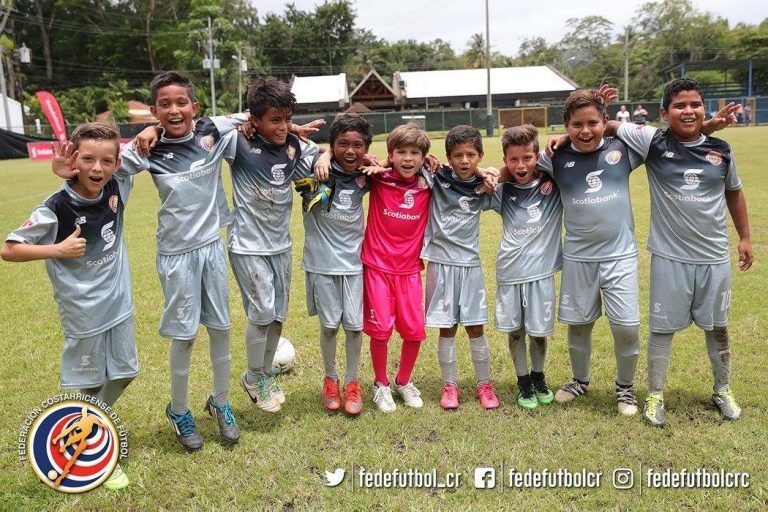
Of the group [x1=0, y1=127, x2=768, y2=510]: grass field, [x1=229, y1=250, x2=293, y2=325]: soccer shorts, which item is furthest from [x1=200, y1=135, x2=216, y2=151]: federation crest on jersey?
[x1=0, y1=127, x2=768, y2=510]: grass field

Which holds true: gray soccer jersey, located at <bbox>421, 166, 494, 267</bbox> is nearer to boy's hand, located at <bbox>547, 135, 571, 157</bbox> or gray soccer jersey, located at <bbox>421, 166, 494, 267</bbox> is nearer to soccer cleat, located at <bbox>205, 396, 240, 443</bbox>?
boy's hand, located at <bbox>547, 135, 571, 157</bbox>

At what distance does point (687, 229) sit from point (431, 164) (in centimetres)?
149

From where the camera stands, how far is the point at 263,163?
3.47m

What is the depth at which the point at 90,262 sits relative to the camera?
293 centimetres

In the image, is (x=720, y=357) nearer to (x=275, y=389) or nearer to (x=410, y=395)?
(x=410, y=395)

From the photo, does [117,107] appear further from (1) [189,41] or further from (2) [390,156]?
(2) [390,156]

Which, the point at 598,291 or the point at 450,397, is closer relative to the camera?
the point at 598,291

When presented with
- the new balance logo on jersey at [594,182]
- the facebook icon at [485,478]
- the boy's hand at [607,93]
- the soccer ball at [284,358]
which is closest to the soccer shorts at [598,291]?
the new balance logo on jersey at [594,182]

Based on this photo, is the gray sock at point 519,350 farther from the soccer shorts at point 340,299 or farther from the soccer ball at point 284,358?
the soccer ball at point 284,358

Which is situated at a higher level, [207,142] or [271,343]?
[207,142]

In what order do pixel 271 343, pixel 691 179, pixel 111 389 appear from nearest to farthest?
1. pixel 111 389
2. pixel 691 179
3. pixel 271 343

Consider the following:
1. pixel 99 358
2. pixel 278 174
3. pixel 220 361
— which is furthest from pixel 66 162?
pixel 220 361

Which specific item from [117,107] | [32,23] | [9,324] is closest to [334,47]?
[32,23]

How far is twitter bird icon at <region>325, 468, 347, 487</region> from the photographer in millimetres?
2881
